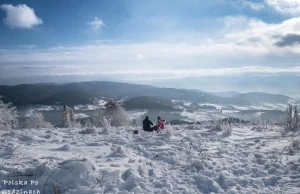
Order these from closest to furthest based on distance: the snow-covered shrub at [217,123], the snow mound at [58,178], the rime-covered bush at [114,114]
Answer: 1. the snow mound at [58,178]
2. the snow-covered shrub at [217,123]
3. the rime-covered bush at [114,114]

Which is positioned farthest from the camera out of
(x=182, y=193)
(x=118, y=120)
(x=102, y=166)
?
(x=118, y=120)

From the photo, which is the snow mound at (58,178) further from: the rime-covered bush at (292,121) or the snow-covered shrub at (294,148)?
the rime-covered bush at (292,121)

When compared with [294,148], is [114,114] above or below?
below

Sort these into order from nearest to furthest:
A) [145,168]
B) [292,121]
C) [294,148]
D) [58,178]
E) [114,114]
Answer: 1. [58,178]
2. [145,168]
3. [294,148]
4. [292,121]
5. [114,114]

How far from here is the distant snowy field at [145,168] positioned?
607 cm

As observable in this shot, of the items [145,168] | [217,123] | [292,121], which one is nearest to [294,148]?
[217,123]

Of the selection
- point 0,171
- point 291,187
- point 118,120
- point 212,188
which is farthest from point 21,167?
point 118,120

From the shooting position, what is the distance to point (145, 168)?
7379 millimetres

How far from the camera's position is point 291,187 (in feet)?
22.2

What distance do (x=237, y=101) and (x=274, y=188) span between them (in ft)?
658

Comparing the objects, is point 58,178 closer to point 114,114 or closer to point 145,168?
point 145,168

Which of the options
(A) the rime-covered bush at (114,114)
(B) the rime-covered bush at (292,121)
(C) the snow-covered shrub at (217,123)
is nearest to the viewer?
(C) the snow-covered shrub at (217,123)

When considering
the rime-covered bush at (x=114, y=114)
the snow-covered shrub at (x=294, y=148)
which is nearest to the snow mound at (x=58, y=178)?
the snow-covered shrub at (x=294, y=148)

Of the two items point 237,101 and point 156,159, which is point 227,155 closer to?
point 156,159
